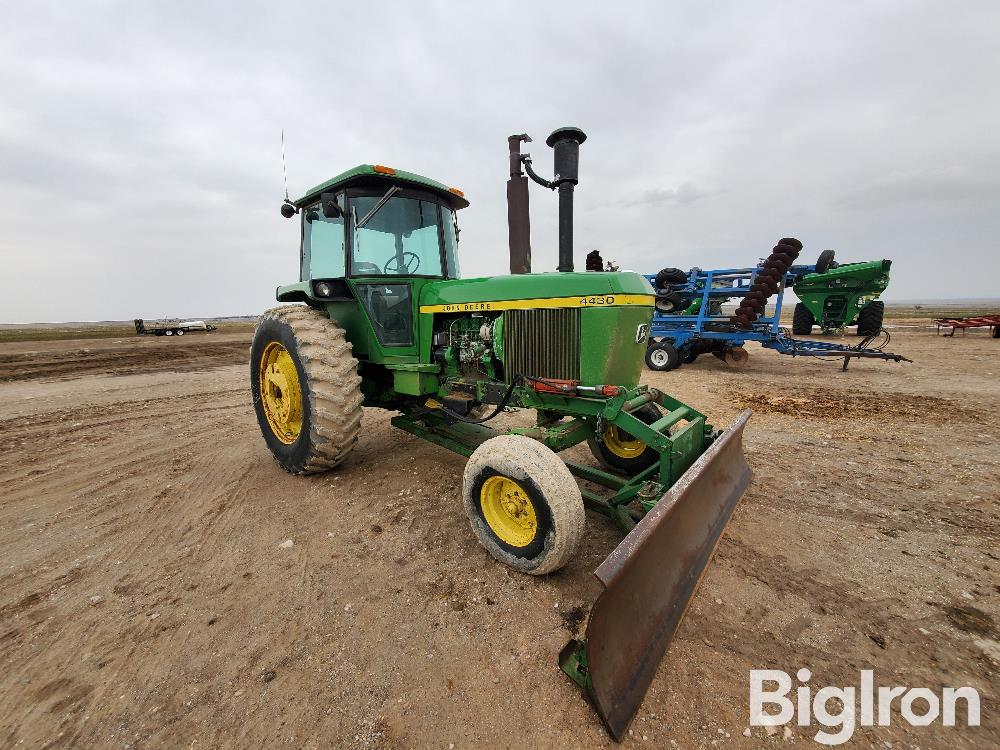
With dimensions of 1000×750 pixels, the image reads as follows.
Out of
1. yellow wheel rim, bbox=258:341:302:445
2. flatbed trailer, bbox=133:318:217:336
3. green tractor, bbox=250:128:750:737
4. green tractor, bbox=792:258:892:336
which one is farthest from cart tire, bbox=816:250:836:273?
flatbed trailer, bbox=133:318:217:336

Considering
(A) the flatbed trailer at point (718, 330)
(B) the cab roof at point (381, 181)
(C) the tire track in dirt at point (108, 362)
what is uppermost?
(B) the cab roof at point (381, 181)

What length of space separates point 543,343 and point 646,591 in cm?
168

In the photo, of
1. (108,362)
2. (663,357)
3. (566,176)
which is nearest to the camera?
(566,176)

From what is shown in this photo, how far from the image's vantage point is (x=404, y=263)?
13.0ft

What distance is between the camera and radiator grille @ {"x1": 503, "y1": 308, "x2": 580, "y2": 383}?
293cm

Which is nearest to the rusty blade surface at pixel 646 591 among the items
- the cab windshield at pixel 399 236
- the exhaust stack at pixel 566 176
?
the exhaust stack at pixel 566 176

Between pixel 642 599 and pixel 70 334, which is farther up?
pixel 70 334

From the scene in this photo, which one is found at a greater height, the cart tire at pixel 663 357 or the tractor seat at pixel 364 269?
the tractor seat at pixel 364 269

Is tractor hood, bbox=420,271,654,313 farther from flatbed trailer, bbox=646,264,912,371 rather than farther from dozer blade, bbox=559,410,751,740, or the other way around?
flatbed trailer, bbox=646,264,912,371

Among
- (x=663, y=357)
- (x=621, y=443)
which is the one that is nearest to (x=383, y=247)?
(x=621, y=443)

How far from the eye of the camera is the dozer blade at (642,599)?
158 cm

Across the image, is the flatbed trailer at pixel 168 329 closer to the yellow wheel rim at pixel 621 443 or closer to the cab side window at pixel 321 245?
the cab side window at pixel 321 245

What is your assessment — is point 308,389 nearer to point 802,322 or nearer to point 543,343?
point 543,343

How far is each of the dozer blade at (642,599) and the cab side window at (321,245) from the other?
3.25 meters
